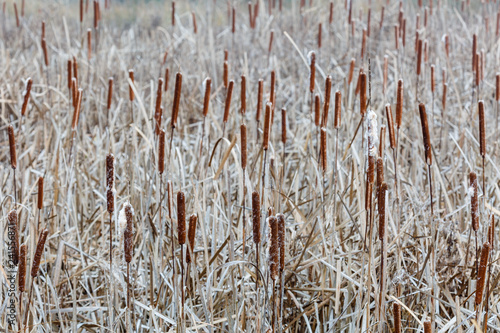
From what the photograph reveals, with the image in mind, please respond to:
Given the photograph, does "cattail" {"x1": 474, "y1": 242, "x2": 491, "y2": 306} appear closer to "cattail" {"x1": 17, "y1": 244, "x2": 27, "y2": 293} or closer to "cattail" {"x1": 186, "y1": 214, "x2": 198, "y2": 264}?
"cattail" {"x1": 186, "y1": 214, "x2": 198, "y2": 264}

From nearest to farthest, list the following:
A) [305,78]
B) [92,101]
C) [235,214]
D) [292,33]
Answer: [235,214]
[92,101]
[305,78]
[292,33]

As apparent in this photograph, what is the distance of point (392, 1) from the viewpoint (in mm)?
4699

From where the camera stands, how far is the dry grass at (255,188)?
1064mm

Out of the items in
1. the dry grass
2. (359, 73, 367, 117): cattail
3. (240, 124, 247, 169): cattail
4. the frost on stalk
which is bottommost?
the dry grass

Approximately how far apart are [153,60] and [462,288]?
98.2 inches

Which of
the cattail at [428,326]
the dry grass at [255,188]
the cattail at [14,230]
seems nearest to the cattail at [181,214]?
the dry grass at [255,188]

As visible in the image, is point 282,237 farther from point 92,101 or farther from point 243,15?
point 243,15

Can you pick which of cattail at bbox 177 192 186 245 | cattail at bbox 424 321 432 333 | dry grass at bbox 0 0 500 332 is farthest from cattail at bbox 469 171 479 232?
cattail at bbox 177 192 186 245

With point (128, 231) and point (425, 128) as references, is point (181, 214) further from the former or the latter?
point (425, 128)

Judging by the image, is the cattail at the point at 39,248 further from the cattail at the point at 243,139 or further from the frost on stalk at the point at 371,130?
the frost on stalk at the point at 371,130

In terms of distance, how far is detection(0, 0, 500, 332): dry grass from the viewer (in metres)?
1.06

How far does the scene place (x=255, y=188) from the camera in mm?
1117

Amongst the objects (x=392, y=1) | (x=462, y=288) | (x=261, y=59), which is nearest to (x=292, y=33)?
(x=261, y=59)

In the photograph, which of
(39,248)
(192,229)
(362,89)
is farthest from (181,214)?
(362,89)
